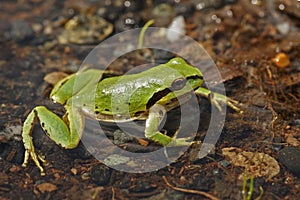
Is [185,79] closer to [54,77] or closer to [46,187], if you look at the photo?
[46,187]

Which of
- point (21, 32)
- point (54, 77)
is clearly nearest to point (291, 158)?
point (54, 77)

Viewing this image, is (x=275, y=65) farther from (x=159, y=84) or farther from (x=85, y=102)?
(x=85, y=102)

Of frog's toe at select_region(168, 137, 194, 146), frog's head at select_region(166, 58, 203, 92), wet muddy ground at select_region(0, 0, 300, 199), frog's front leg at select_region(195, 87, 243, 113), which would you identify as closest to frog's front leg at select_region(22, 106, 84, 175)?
wet muddy ground at select_region(0, 0, 300, 199)

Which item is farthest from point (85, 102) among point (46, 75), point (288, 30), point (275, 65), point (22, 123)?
point (288, 30)

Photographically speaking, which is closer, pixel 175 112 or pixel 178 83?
pixel 178 83

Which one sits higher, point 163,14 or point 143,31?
point 163,14

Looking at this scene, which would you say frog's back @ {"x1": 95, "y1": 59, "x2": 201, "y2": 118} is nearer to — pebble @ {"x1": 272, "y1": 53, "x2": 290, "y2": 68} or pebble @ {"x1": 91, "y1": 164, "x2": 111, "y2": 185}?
pebble @ {"x1": 91, "y1": 164, "x2": 111, "y2": 185}
